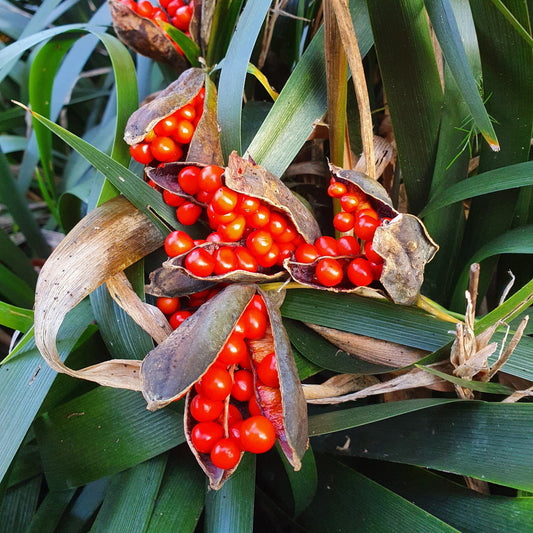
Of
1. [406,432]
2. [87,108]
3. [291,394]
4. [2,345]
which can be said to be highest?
[87,108]

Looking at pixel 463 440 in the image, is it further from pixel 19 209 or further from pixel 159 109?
pixel 19 209

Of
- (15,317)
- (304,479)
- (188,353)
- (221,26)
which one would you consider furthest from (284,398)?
(221,26)

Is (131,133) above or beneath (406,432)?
above

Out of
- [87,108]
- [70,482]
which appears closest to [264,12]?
[70,482]

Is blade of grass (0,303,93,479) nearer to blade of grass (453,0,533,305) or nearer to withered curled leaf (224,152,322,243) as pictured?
withered curled leaf (224,152,322,243)

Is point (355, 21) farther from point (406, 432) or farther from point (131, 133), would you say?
point (406, 432)
